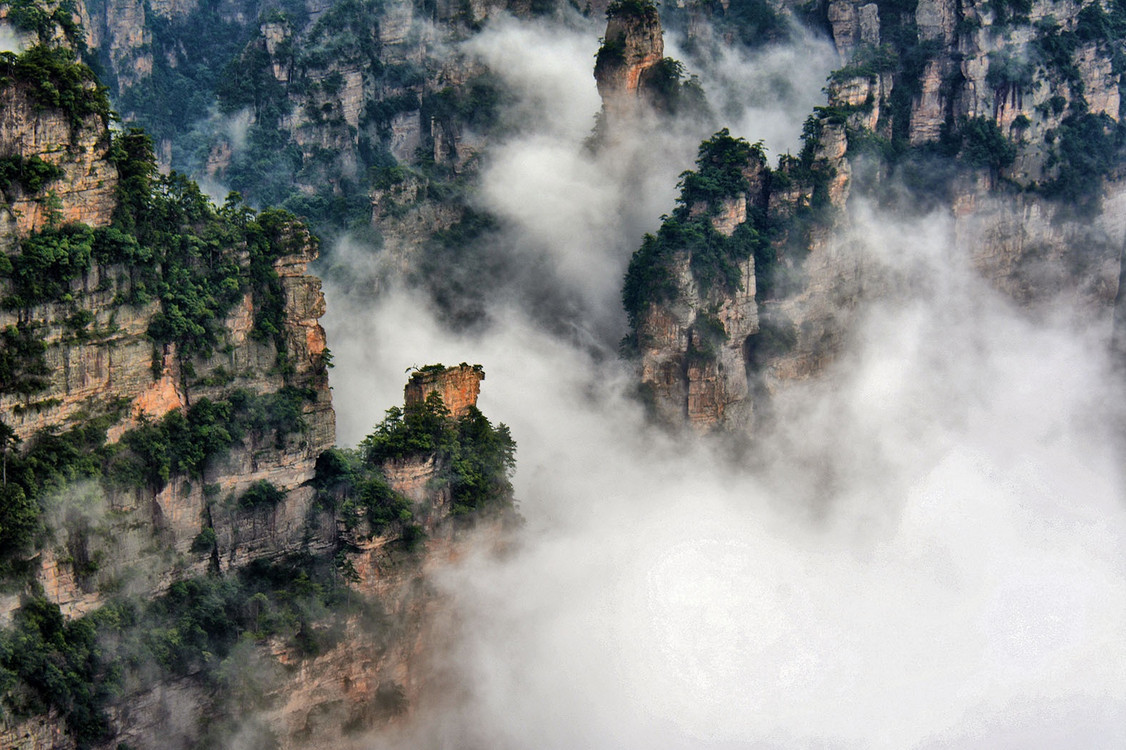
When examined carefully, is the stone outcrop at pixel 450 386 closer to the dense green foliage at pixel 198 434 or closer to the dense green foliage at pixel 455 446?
the dense green foliage at pixel 455 446

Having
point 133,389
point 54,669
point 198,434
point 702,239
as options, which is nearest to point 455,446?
point 198,434

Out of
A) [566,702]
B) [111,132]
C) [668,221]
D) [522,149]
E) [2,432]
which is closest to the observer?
[2,432]

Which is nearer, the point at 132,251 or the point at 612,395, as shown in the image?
the point at 132,251

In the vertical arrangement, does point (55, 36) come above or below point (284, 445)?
above

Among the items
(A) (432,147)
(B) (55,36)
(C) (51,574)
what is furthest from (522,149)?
(C) (51,574)

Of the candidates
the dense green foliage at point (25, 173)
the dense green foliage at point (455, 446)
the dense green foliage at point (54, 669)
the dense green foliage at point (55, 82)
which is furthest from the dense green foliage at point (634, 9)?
the dense green foliage at point (54, 669)

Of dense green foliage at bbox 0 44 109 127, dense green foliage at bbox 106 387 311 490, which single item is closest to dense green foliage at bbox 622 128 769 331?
dense green foliage at bbox 106 387 311 490

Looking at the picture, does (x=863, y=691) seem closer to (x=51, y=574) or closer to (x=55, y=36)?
(x=51, y=574)

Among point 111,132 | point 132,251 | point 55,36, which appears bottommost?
point 132,251

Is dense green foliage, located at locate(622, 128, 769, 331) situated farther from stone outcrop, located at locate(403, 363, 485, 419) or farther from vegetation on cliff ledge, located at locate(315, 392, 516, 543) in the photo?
vegetation on cliff ledge, located at locate(315, 392, 516, 543)
